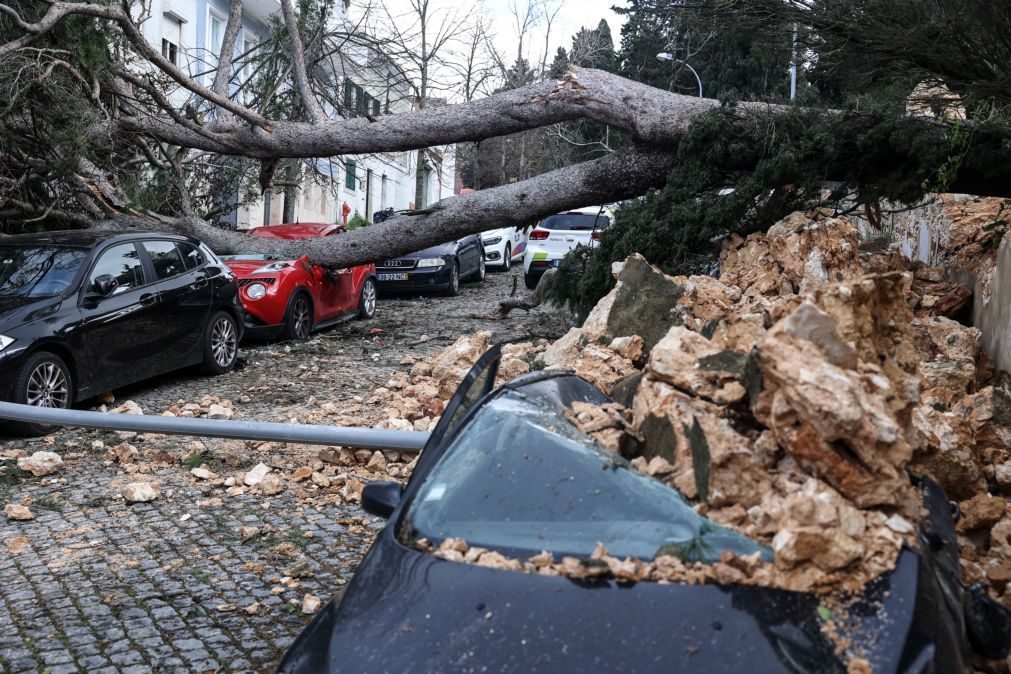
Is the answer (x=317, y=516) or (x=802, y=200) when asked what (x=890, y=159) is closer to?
(x=802, y=200)

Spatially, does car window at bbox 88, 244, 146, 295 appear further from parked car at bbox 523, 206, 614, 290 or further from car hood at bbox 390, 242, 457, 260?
parked car at bbox 523, 206, 614, 290

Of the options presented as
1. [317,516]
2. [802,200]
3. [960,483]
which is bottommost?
[317,516]

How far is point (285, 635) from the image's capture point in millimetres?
4430

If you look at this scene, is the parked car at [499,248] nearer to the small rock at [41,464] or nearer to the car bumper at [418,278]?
the car bumper at [418,278]

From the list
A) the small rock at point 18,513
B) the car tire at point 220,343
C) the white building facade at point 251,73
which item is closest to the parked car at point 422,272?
the white building facade at point 251,73

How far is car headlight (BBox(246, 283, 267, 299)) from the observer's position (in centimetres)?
1296

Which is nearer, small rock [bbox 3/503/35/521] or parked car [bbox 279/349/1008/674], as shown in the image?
parked car [bbox 279/349/1008/674]

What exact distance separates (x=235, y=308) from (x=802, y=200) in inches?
245

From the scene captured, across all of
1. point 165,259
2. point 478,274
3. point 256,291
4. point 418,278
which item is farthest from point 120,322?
point 478,274

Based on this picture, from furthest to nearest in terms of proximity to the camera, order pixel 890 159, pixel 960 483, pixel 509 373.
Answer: pixel 890 159
pixel 509 373
pixel 960 483

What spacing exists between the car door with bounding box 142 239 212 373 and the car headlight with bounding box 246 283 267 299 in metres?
2.18

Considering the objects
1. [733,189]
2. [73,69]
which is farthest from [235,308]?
[733,189]

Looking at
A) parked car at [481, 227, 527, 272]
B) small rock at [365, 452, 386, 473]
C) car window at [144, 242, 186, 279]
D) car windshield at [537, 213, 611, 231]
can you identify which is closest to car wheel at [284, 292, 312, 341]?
car window at [144, 242, 186, 279]

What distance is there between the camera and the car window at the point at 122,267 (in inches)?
361
